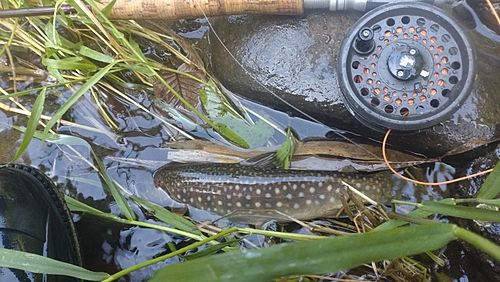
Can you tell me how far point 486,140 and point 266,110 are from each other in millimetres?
1106

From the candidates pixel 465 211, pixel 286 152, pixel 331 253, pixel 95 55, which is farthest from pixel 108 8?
pixel 465 211

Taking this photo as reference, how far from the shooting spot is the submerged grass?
1166 mm

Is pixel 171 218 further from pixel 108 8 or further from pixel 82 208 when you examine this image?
pixel 108 8

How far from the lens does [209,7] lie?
2.01 metres

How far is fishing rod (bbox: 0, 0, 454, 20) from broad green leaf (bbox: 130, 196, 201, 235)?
36.7 inches

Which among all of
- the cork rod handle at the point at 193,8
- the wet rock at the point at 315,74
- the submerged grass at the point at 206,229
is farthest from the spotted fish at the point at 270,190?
the cork rod handle at the point at 193,8

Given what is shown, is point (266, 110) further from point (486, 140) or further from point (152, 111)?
point (486, 140)

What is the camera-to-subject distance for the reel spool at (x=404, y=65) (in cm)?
181

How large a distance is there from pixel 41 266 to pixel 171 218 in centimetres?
60

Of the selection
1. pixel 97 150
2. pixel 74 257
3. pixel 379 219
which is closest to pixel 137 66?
pixel 97 150

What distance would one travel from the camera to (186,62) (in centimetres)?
235

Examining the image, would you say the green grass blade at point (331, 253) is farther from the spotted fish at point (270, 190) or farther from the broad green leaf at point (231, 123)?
the broad green leaf at point (231, 123)

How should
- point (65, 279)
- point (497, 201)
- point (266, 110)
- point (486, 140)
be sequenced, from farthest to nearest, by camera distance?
point (266, 110)
point (486, 140)
point (65, 279)
point (497, 201)

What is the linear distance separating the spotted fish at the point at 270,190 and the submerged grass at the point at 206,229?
0.11 m
